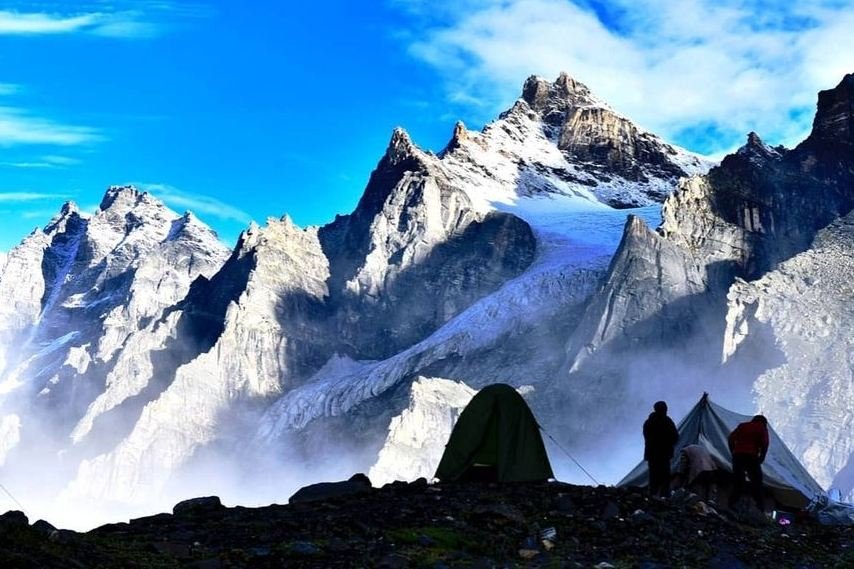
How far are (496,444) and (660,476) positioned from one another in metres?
4.21

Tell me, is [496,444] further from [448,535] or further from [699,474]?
[448,535]

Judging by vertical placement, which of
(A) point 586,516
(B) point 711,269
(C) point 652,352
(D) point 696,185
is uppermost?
(D) point 696,185

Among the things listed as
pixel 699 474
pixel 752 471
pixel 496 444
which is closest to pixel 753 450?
pixel 752 471

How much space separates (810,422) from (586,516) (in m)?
85.8

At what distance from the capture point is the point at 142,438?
19075 centimetres

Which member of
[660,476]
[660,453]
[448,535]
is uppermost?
[660,453]

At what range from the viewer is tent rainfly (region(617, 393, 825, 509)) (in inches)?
1187

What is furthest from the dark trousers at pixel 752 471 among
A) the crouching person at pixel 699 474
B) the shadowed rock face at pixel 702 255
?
the shadowed rock face at pixel 702 255

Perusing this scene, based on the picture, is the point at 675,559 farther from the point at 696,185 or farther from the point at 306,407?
the point at 306,407

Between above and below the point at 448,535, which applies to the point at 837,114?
above

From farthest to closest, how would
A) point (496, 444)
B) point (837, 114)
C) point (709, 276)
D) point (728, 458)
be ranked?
point (837, 114), point (709, 276), point (728, 458), point (496, 444)

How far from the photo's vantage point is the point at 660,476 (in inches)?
1099

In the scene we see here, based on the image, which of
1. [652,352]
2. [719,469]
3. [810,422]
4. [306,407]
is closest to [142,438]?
[306,407]

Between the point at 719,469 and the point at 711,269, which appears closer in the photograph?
the point at 719,469
